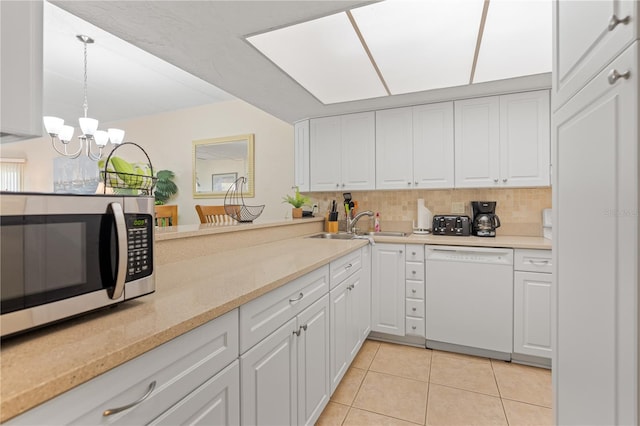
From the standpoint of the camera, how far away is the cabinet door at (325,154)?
328 cm

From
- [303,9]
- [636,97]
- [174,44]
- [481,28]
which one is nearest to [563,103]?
[636,97]

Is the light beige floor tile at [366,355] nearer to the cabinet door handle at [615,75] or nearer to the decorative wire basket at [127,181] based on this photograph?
the decorative wire basket at [127,181]

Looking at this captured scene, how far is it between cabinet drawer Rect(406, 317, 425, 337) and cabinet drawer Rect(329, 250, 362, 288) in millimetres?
730

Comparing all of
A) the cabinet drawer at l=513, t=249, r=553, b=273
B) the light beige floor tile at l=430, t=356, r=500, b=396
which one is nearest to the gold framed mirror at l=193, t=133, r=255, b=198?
the light beige floor tile at l=430, t=356, r=500, b=396

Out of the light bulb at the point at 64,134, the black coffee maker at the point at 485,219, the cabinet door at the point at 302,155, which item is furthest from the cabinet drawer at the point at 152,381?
the light bulb at the point at 64,134

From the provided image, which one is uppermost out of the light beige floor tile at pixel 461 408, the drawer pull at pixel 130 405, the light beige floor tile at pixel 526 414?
the drawer pull at pixel 130 405

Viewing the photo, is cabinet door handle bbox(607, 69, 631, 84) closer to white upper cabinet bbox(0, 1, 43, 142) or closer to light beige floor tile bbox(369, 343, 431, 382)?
white upper cabinet bbox(0, 1, 43, 142)

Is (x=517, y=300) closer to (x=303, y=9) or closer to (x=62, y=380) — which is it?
(x=303, y=9)

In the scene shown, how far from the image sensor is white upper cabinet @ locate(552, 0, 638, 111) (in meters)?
0.65

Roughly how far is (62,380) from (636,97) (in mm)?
1204

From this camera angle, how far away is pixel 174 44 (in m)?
1.84

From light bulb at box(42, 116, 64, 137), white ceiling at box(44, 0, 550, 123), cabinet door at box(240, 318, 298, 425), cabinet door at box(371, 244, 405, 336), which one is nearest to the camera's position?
cabinet door at box(240, 318, 298, 425)

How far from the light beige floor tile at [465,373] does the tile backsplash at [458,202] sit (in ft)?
4.20

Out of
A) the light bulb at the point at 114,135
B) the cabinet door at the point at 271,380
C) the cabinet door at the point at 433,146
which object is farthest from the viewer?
the light bulb at the point at 114,135
